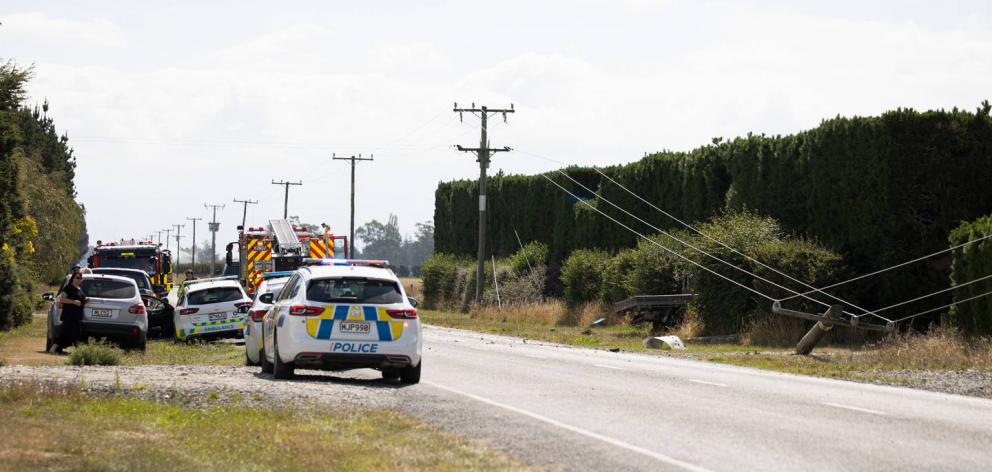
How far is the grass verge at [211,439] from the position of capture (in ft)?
36.6

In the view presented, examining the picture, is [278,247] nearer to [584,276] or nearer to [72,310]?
[584,276]

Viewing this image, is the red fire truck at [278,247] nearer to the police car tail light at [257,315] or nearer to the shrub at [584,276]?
the shrub at [584,276]

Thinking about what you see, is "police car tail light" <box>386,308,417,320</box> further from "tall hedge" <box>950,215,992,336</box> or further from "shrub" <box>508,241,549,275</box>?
"shrub" <box>508,241,549,275</box>

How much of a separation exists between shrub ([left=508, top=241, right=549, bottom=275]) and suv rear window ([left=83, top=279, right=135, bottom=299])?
29.2m

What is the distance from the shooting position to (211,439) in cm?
1268

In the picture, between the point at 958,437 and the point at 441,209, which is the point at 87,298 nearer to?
the point at 958,437

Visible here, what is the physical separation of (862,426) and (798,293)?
66.1 feet

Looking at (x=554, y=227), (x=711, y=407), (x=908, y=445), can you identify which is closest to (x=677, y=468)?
(x=908, y=445)

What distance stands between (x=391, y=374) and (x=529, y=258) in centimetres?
3726

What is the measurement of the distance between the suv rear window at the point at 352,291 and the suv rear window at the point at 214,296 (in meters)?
14.0

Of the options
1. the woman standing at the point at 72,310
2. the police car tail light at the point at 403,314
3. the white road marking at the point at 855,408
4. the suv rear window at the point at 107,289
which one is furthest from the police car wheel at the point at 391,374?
the suv rear window at the point at 107,289

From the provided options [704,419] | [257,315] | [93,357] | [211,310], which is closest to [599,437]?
[704,419]

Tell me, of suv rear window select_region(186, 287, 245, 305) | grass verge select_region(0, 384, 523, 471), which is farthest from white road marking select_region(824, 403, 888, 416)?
suv rear window select_region(186, 287, 245, 305)

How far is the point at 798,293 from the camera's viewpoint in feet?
111
